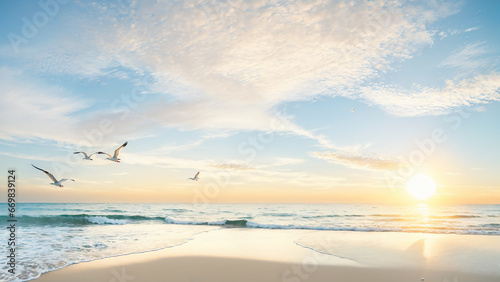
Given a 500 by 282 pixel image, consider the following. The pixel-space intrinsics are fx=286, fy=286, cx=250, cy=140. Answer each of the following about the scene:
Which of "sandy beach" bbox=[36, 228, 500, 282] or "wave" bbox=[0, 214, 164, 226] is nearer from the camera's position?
"sandy beach" bbox=[36, 228, 500, 282]

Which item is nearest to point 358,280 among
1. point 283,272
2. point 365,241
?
point 283,272

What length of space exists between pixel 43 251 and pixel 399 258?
50.5 ft

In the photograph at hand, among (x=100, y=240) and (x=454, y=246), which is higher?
(x=454, y=246)

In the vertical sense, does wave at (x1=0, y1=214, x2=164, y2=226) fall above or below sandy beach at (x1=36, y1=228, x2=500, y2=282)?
below

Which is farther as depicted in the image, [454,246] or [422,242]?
[422,242]

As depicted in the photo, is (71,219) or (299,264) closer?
(299,264)

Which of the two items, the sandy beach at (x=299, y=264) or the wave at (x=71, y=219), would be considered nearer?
the sandy beach at (x=299, y=264)

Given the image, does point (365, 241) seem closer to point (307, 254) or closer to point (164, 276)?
point (307, 254)

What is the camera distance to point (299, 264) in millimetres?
10523

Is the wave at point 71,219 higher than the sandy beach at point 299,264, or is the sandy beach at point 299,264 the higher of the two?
the sandy beach at point 299,264

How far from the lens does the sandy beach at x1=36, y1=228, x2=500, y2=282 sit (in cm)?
911

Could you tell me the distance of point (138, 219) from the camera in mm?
35656

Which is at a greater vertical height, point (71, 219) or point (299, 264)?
point (299, 264)

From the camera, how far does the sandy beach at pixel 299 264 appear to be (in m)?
9.11
